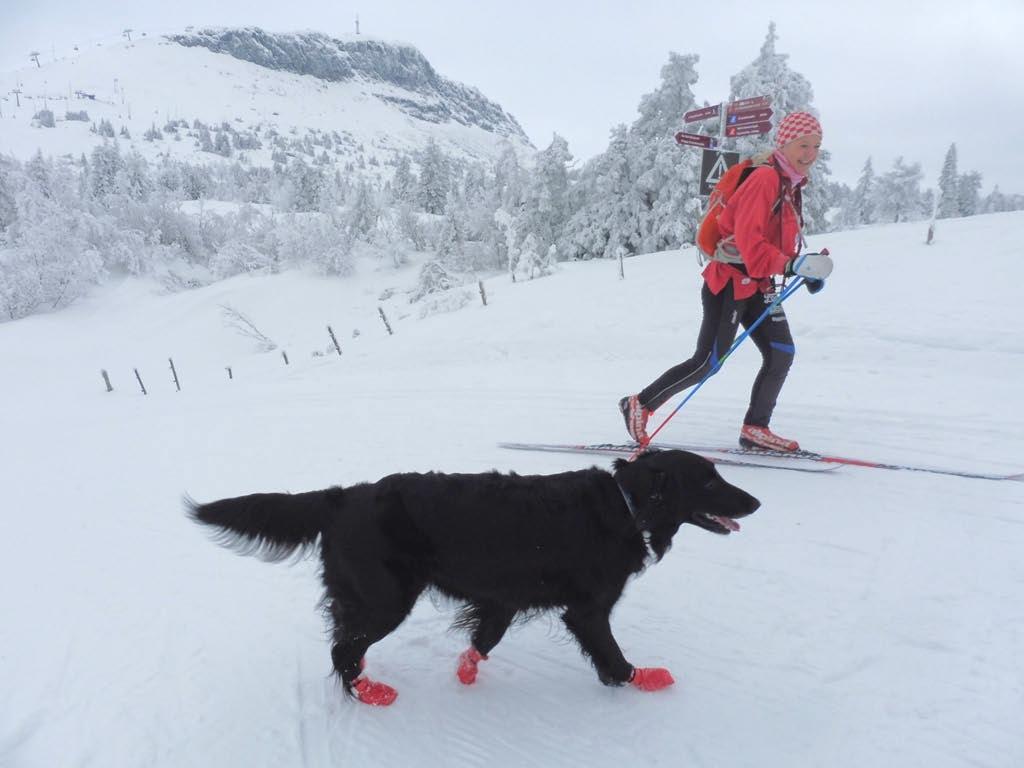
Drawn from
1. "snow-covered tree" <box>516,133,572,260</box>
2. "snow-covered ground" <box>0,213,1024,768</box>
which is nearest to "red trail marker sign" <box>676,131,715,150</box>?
"snow-covered ground" <box>0,213,1024,768</box>

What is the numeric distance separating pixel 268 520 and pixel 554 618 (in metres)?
1.31

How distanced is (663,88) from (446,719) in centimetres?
2678

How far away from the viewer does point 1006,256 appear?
337 inches

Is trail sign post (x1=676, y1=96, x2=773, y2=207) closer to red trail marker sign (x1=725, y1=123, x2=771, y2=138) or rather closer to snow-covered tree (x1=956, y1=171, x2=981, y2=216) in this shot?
red trail marker sign (x1=725, y1=123, x2=771, y2=138)

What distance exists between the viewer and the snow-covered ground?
193 cm

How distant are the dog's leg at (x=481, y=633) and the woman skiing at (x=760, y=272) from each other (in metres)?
2.35

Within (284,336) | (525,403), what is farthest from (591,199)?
(525,403)

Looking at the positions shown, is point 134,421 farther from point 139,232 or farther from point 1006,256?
point 139,232

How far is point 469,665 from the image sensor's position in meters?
2.21

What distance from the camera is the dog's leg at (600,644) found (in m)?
2.04

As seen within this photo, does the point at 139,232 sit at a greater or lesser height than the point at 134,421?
greater

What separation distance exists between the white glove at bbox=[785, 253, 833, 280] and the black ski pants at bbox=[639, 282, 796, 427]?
0.41m

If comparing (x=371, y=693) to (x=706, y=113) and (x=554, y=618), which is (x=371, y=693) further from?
(x=706, y=113)

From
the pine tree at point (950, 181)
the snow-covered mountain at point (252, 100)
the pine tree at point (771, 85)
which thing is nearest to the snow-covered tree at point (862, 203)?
the pine tree at point (950, 181)
